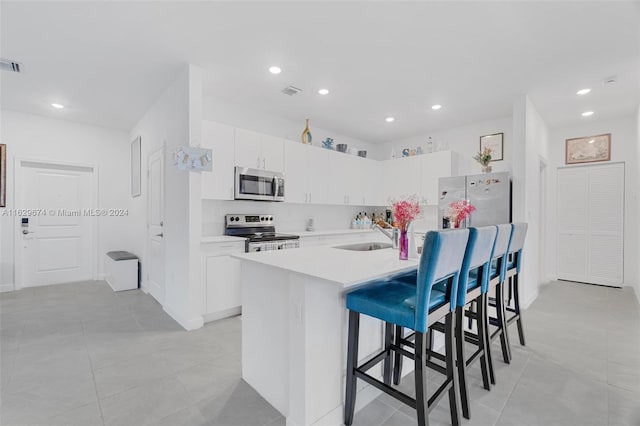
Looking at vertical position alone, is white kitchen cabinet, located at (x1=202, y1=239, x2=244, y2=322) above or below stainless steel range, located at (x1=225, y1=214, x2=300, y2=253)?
below

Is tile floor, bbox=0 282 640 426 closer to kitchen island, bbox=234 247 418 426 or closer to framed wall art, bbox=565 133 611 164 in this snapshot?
kitchen island, bbox=234 247 418 426

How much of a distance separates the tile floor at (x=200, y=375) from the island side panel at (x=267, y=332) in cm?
10

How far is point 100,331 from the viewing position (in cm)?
296

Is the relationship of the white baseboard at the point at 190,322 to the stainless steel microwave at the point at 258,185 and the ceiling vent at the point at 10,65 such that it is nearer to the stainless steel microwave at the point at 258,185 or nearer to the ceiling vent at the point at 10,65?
the stainless steel microwave at the point at 258,185

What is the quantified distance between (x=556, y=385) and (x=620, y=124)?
4635 millimetres

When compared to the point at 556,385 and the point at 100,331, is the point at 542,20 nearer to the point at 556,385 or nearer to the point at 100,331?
the point at 556,385

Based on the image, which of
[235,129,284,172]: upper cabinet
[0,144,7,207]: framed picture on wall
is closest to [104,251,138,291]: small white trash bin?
[0,144,7,207]: framed picture on wall

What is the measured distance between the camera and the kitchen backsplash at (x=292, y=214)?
3822 millimetres

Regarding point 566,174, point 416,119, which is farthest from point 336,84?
point 566,174

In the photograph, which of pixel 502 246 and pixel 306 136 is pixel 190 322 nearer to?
pixel 502 246

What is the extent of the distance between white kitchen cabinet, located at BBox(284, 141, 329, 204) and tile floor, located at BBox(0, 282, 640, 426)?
2004 millimetres

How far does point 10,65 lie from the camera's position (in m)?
3.01

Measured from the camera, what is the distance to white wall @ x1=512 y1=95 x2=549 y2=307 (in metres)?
3.69

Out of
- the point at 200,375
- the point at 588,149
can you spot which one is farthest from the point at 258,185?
the point at 588,149
